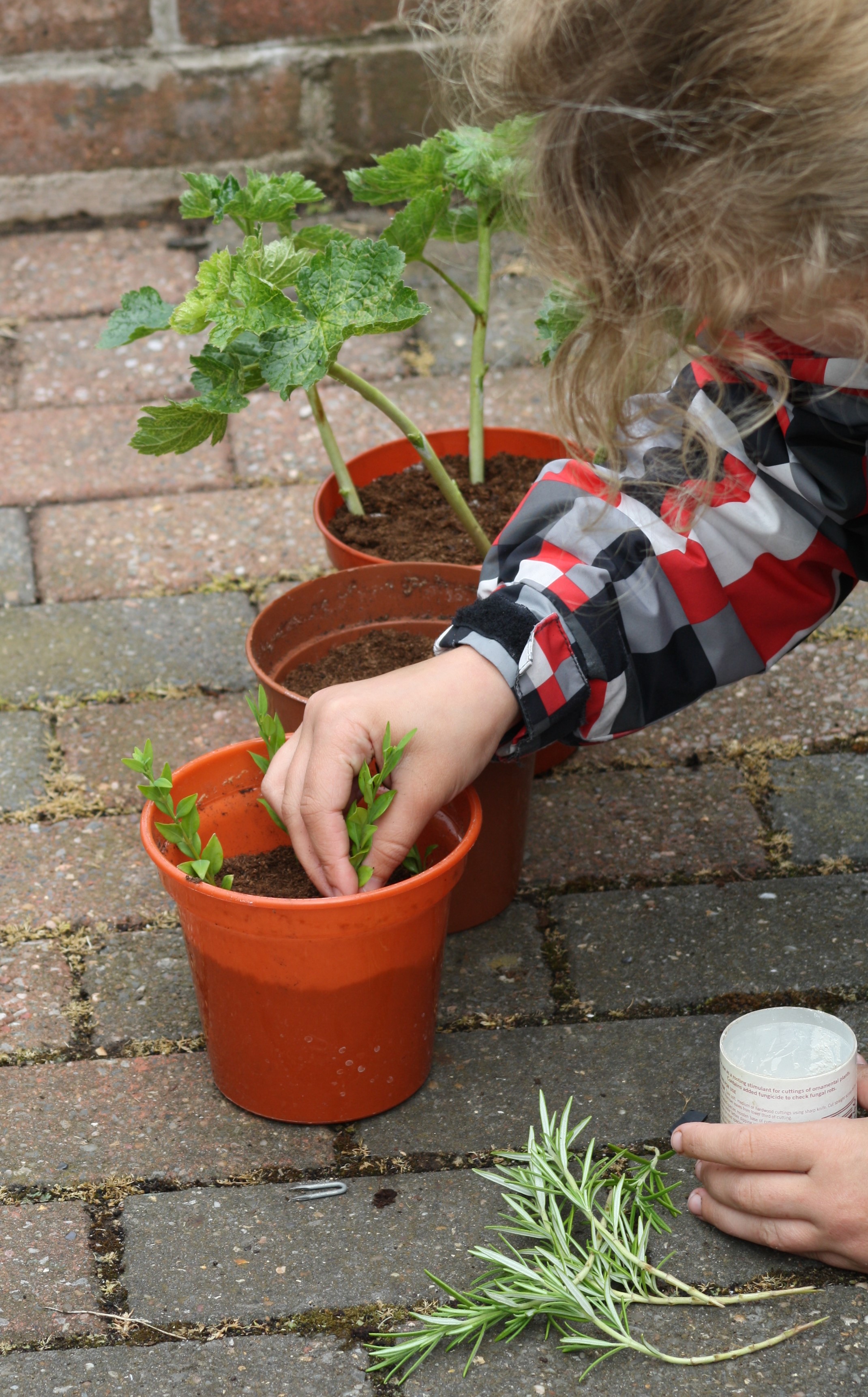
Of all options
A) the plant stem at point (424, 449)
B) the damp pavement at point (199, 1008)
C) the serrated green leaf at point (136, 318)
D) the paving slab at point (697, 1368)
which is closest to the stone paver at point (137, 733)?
the damp pavement at point (199, 1008)

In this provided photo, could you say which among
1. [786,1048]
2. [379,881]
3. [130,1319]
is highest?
[379,881]

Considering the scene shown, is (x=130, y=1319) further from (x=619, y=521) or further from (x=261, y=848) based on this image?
(x=619, y=521)

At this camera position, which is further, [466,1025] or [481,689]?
[466,1025]

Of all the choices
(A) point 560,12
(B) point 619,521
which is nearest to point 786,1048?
(B) point 619,521

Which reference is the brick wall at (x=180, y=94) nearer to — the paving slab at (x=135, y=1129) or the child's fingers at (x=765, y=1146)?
the paving slab at (x=135, y=1129)

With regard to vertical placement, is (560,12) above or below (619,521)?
above

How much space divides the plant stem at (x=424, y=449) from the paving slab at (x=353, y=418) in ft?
2.51

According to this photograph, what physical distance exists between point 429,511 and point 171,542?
55cm

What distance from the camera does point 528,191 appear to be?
3.45 feet

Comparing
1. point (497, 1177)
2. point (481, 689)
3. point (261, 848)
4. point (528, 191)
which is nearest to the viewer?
point (528, 191)

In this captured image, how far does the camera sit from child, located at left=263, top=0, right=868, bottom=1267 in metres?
0.91

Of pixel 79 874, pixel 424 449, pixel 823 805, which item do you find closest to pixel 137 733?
pixel 79 874

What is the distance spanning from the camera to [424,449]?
1618 mm

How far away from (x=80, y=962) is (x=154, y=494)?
108cm
